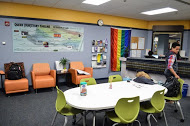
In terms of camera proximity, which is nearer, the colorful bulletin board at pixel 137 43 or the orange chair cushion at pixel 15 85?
the orange chair cushion at pixel 15 85

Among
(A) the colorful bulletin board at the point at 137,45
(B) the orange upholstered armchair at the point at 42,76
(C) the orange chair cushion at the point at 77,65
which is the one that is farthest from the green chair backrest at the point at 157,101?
(A) the colorful bulletin board at the point at 137,45

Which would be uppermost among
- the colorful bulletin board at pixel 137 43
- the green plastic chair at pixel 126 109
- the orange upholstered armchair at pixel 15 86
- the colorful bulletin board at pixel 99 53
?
the colorful bulletin board at pixel 137 43

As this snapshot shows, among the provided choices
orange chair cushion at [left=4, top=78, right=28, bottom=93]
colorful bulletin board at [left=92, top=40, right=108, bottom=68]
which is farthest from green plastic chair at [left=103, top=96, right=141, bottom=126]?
colorful bulletin board at [left=92, top=40, right=108, bottom=68]

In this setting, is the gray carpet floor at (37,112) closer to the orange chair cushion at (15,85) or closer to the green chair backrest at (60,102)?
the orange chair cushion at (15,85)

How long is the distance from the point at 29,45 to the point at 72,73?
68.1 inches

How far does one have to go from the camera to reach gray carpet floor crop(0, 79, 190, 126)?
302cm

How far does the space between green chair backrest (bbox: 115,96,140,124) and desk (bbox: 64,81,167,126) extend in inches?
4.0

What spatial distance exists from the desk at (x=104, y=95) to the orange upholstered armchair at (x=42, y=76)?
90.3 inches

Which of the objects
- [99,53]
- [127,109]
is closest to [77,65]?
[99,53]

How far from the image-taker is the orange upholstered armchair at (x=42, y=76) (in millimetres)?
4613

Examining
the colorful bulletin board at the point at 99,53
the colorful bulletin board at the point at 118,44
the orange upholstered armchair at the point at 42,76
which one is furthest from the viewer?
the colorful bulletin board at the point at 118,44

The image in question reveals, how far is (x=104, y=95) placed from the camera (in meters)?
2.47

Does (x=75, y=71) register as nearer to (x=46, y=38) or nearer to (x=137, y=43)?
(x=46, y=38)

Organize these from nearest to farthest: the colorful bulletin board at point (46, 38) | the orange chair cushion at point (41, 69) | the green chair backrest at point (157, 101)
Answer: the green chair backrest at point (157, 101) < the colorful bulletin board at point (46, 38) < the orange chair cushion at point (41, 69)
